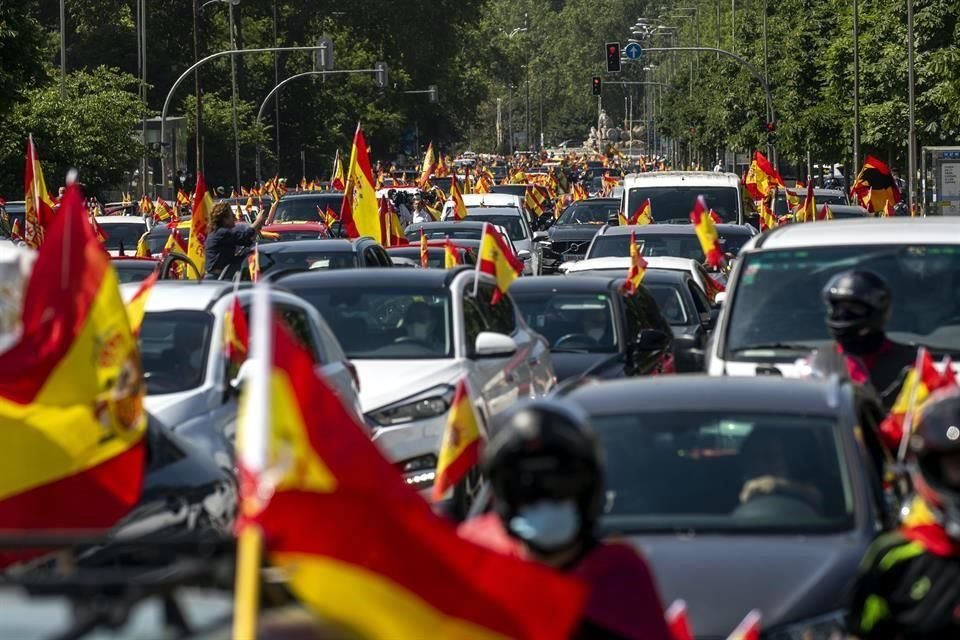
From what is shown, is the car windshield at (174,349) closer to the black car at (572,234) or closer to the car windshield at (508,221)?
the black car at (572,234)

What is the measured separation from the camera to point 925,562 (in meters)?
4.99

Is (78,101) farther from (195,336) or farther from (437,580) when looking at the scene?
(437,580)

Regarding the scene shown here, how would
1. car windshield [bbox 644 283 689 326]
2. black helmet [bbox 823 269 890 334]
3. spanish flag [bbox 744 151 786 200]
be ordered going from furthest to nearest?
spanish flag [bbox 744 151 786 200], car windshield [bbox 644 283 689 326], black helmet [bbox 823 269 890 334]

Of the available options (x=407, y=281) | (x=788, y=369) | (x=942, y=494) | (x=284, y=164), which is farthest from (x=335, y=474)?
(x=284, y=164)

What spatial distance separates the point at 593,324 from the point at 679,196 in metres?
13.9

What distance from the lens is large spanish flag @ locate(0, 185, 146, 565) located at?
673 centimetres

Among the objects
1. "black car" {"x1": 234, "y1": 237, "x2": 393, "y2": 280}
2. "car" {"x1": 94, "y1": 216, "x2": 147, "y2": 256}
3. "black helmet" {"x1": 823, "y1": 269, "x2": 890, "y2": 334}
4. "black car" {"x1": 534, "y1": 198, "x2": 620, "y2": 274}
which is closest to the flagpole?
"black helmet" {"x1": 823, "y1": 269, "x2": 890, "y2": 334}

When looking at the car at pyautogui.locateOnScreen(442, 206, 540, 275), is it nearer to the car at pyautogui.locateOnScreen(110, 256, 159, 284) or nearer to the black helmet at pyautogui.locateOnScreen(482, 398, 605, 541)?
the car at pyautogui.locateOnScreen(110, 256, 159, 284)

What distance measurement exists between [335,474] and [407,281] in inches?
449

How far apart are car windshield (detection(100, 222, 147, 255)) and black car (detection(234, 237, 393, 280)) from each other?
11338mm

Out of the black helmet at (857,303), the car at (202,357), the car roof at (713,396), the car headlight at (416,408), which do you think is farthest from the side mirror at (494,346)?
the car roof at (713,396)

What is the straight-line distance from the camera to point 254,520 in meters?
3.23

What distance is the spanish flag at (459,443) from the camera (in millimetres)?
9633

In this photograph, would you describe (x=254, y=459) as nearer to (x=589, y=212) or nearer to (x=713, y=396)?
(x=713, y=396)
